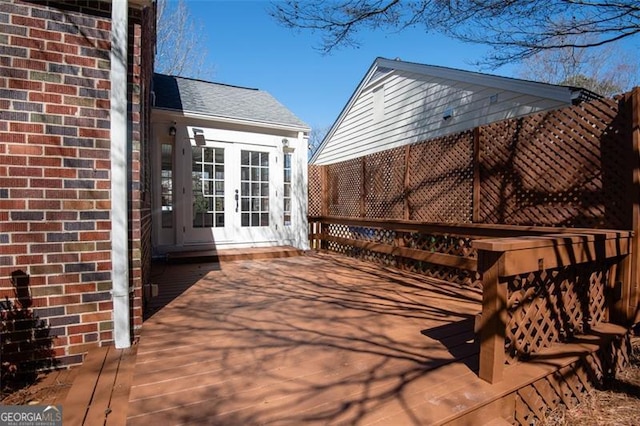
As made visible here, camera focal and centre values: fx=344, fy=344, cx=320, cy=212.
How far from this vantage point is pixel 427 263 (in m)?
5.04

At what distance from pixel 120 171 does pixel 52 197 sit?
1.41 ft

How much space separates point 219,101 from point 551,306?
6.75 metres

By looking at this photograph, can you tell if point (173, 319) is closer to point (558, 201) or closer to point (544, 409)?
point (544, 409)

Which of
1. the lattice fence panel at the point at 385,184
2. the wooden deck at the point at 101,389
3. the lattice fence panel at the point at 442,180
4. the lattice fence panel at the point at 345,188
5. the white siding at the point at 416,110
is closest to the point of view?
the wooden deck at the point at 101,389

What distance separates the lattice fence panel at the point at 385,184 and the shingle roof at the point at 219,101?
197 cm

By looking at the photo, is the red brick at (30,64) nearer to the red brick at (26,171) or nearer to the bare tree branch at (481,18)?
the red brick at (26,171)

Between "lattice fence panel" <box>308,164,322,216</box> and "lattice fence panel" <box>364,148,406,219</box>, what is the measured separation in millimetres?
1560

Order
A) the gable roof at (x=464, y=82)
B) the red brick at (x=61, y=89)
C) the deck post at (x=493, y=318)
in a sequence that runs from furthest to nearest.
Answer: the gable roof at (x=464, y=82), the red brick at (x=61, y=89), the deck post at (x=493, y=318)

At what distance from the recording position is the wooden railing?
1.96 metres

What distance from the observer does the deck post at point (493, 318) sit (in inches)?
76.7

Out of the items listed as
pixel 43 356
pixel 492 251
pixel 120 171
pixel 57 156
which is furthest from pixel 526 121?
pixel 43 356

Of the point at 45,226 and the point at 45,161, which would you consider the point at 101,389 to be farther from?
the point at 45,161

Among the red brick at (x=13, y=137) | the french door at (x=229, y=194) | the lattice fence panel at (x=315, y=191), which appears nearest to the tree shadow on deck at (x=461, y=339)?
the red brick at (x=13, y=137)

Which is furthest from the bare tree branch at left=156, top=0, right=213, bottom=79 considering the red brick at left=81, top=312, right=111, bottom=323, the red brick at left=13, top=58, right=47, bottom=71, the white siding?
the red brick at left=81, top=312, right=111, bottom=323
